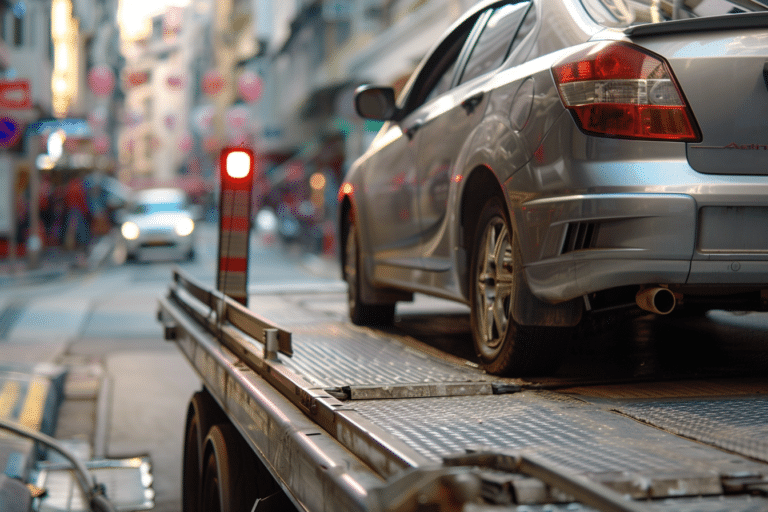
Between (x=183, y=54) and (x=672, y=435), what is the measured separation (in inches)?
4193

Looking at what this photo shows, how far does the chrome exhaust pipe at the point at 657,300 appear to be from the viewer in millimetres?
2914

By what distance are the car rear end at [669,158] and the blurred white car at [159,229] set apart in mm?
23726

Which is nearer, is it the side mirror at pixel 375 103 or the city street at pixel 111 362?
the side mirror at pixel 375 103

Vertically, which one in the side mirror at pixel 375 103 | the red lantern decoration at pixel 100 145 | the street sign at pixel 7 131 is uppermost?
the red lantern decoration at pixel 100 145

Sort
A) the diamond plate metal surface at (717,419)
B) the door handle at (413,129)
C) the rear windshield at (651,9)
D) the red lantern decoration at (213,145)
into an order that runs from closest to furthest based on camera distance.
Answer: the diamond plate metal surface at (717,419), the rear windshield at (651,9), the door handle at (413,129), the red lantern decoration at (213,145)

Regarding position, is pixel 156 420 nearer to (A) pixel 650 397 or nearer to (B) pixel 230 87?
(A) pixel 650 397

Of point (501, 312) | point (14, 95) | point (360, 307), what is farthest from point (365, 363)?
point (14, 95)

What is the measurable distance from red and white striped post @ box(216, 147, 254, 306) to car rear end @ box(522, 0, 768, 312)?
223cm

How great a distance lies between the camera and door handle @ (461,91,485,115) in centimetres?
368

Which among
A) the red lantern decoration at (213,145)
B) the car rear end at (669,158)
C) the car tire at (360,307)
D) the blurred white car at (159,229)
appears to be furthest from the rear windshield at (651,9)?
the red lantern decoration at (213,145)

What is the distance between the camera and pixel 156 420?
23.9 ft

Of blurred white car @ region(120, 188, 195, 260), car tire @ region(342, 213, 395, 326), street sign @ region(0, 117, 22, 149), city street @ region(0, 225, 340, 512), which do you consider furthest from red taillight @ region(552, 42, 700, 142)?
blurred white car @ region(120, 188, 195, 260)

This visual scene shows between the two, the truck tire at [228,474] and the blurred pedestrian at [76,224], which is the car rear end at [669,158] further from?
the blurred pedestrian at [76,224]

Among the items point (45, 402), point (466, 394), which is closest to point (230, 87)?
point (45, 402)
